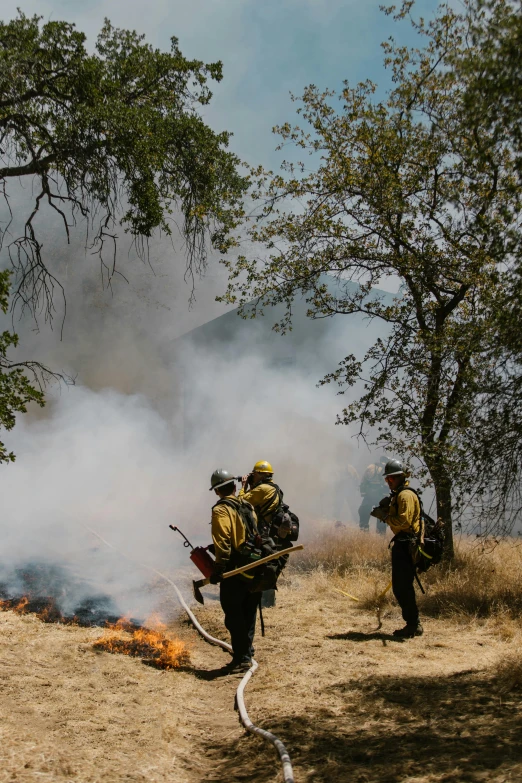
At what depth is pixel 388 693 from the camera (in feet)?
15.3

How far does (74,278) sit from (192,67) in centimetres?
1492

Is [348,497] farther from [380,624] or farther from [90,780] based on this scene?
[90,780]

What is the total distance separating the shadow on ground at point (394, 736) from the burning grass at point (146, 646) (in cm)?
138

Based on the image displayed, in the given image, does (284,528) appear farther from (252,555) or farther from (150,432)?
(150,432)

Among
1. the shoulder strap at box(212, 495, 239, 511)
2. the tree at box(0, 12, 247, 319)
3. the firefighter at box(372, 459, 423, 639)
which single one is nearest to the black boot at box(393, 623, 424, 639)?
the firefighter at box(372, 459, 423, 639)

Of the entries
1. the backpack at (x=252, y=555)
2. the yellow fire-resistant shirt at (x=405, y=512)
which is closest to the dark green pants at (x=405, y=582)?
the yellow fire-resistant shirt at (x=405, y=512)

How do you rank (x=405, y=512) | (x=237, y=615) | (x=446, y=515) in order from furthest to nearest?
(x=446, y=515), (x=405, y=512), (x=237, y=615)

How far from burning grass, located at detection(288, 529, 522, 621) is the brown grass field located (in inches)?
2.3

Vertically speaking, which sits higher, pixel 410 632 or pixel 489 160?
pixel 489 160

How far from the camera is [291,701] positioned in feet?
15.3

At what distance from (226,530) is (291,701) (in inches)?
54.3

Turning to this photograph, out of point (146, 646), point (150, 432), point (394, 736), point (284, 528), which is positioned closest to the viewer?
point (394, 736)

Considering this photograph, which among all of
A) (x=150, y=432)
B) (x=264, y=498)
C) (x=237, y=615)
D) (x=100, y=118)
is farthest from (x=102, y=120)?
(x=150, y=432)

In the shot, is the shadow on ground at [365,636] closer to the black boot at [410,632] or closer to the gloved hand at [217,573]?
the black boot at [410,632]
